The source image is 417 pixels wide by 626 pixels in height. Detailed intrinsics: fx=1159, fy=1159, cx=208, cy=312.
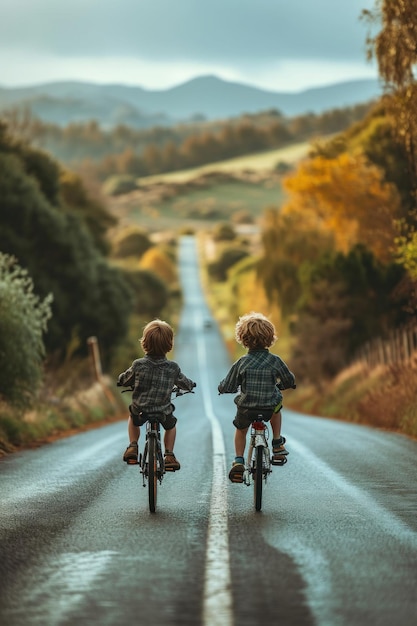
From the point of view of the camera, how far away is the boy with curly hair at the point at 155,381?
10.7m

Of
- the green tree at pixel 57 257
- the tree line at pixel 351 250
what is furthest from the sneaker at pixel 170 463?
the green tree at pixel 57 257

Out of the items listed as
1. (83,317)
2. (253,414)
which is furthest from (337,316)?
(253,414)

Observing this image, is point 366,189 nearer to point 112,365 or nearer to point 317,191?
point 317,191

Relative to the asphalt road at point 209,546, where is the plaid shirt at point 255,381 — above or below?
above

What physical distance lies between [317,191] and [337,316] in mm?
8265

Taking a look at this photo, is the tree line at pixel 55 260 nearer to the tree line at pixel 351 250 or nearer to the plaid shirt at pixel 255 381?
the tree line at pixel 351 250

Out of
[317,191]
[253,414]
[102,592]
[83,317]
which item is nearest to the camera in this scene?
[102,592]

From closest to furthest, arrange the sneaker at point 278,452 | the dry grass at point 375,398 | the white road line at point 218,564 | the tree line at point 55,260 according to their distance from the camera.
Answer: the white road line at point 218,564
the sneaker at point 278,452
the dry grass at point 375,398
the tree line at point 55,260

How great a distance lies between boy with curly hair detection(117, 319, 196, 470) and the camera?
421 inches

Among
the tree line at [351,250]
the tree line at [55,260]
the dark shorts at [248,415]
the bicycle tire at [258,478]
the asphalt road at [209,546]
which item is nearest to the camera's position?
the asphalt road at [209,546]

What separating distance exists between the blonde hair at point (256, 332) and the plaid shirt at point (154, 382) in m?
0.66

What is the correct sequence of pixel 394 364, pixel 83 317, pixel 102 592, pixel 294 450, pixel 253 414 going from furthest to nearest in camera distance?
1. pixel 83 317
2. pixel 394 364
3. pixel 294 450
4. pixel 253 414
5. pixel 102 592

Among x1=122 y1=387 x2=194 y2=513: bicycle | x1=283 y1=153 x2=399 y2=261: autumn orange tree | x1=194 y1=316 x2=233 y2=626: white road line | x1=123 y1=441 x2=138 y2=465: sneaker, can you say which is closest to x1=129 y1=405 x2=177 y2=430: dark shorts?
x1=122 y1=387 x2=194 y2=513: bicycle

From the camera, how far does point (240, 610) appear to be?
6.40 metres
